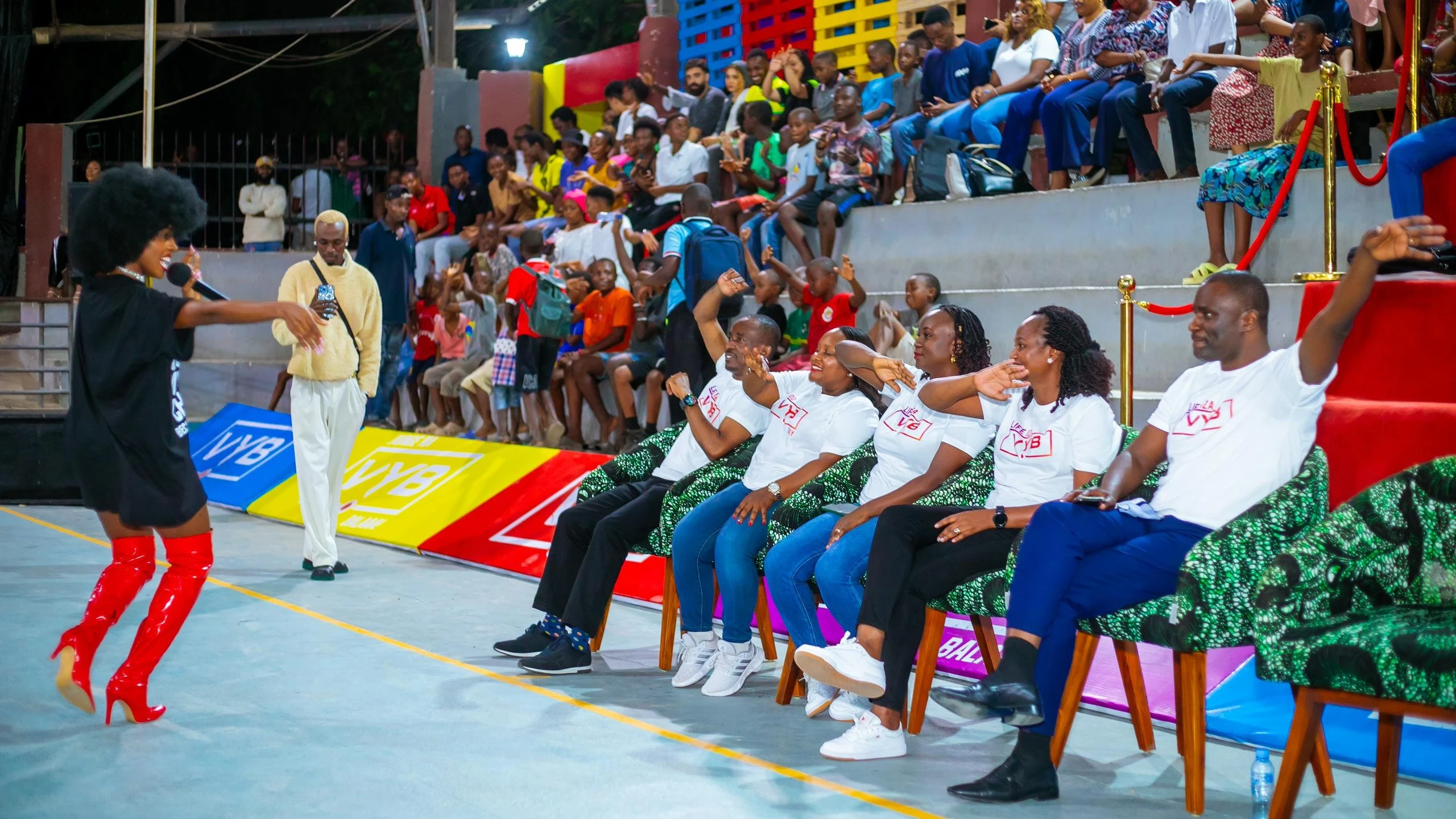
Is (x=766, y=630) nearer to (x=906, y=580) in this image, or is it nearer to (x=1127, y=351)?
(x=906, y=580)

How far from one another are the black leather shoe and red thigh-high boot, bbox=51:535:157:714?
266 cm

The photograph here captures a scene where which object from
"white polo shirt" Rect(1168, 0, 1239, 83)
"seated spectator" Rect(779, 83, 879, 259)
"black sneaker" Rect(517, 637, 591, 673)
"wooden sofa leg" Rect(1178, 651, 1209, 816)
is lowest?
"black sneaker" Rect(517, 637, 591, 673)

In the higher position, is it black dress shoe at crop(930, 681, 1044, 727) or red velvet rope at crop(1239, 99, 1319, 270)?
red velvet rope at crop(1239, 99, 1319, 270)

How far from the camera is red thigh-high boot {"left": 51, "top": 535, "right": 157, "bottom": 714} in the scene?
4383 mm

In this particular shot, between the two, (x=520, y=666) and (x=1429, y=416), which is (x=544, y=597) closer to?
(x=520, y=666)

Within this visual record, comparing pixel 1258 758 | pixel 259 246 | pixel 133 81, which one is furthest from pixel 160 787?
pixel 133 81

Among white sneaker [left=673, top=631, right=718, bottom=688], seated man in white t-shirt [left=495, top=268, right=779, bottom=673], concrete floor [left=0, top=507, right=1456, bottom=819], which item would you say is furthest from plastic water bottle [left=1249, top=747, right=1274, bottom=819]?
seated man in white t-shirt [left=495, top=268, right=779, bottom=673]

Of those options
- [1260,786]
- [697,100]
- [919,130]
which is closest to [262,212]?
[697,100]

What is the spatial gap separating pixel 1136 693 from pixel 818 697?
1.05m

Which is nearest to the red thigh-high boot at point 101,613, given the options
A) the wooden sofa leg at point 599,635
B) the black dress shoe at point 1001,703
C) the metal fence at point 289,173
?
the wooden sofa leg at point 599,635

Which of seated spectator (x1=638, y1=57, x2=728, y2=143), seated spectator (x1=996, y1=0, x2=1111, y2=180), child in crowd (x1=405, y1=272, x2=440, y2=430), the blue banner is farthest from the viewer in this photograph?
seated spectator (x1=638, y1=57, x2=728, y2=143)

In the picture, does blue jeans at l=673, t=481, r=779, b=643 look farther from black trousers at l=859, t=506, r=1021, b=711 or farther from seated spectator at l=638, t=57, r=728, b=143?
seated spectator at l=638, t=57, r=728, b=143

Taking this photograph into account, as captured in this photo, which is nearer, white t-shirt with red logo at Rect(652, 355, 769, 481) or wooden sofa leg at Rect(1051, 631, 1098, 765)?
wooden sofa leg at Rect(1051, 631, 1098, 765)

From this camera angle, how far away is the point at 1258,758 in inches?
142
